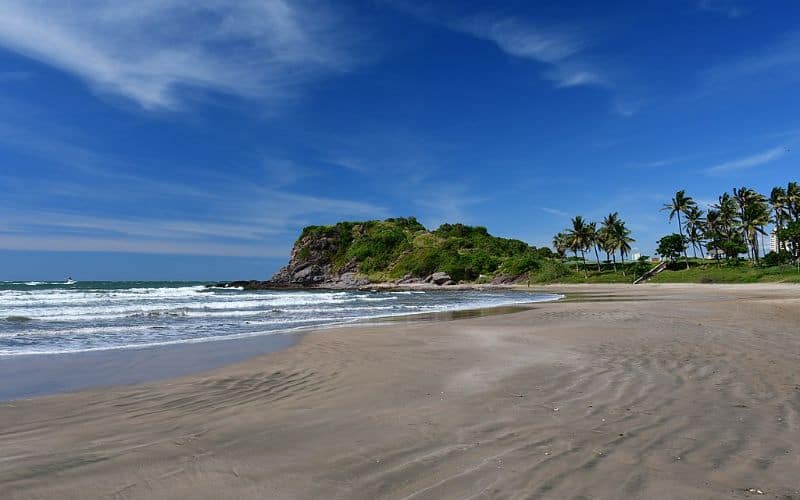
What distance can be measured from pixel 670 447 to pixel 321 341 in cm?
966

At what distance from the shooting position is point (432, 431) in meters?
4.69

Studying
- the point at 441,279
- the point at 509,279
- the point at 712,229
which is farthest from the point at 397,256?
the point at 712,229

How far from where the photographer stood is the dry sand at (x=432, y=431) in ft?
11.4

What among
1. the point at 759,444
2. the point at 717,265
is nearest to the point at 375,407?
the point at 759,444

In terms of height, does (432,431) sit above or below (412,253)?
below

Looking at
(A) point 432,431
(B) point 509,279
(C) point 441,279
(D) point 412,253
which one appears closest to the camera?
(A) point 432,431

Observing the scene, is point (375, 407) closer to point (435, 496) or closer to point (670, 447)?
point (435, 496)

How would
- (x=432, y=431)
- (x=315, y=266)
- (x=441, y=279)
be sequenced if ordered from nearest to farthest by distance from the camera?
(x=432, y=431) < (x=441, y=279) < (x=315, y=266)

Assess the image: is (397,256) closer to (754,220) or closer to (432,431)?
(754,220)

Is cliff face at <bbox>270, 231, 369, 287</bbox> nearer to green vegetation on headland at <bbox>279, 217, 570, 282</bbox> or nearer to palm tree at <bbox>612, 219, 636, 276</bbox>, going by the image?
green vegetation on headland at <bbox>279, 217, 570, 282</bbox>

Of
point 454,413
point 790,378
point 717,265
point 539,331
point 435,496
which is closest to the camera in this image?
A: point 435,496

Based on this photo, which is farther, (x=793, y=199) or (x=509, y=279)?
(x=509, y=279)

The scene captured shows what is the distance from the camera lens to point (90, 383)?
7566 mm

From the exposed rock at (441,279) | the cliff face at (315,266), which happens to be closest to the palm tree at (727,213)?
the exposed rock at (441,279)
